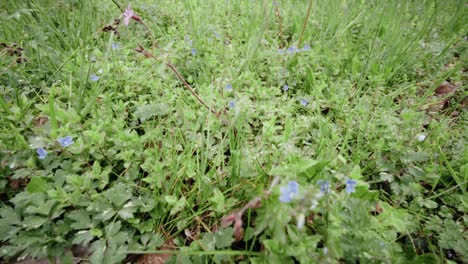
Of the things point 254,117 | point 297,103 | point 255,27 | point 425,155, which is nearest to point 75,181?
point 254,117

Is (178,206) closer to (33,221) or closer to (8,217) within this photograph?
(33,221)

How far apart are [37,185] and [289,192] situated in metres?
1.21

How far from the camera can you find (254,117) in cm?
189

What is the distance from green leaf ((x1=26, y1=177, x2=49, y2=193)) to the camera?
127 cm

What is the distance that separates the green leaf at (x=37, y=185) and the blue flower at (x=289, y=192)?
1.17 m

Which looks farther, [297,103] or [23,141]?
[297,103]

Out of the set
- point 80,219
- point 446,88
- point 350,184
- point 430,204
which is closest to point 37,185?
point 80,219

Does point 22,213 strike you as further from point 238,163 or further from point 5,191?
point 238,163

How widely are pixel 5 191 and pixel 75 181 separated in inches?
18.0

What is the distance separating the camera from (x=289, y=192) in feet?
3.07

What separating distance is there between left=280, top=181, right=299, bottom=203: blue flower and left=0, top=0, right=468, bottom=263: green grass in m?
0.04

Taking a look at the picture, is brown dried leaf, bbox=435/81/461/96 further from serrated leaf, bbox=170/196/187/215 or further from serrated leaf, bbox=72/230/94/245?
serrated leaf, bbox=72/230/94/245

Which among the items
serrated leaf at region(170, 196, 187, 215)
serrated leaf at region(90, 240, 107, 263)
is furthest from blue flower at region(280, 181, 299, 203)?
serrated leaf at region(90, 240, 107, 263)

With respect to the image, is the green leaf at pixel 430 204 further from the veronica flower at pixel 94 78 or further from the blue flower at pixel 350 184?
the veronica flower at pixel 94 78
